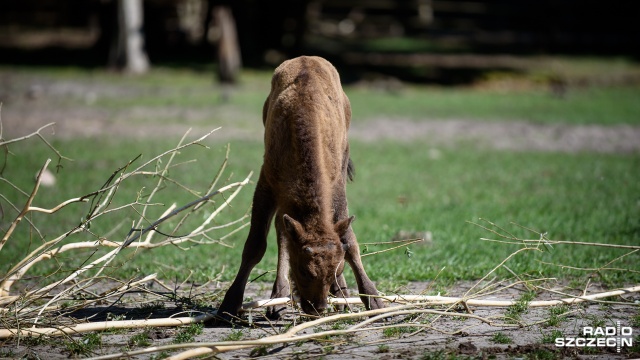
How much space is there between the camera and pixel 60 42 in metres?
34.0

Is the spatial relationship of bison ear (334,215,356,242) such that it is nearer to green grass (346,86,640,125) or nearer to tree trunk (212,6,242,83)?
green grass (346,86,640,125)

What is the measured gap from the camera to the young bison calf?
5.57 meters

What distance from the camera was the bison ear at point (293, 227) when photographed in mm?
5570

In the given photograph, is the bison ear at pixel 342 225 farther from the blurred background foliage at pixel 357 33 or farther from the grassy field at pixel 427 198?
the blurred background foliage at pixel 357 33

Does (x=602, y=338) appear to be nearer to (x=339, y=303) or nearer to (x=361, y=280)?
(x=361, y=280)

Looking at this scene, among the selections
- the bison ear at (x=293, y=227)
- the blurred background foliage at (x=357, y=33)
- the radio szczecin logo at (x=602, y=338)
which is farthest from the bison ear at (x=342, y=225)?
the blurred background foliage at (x=357, y=33)

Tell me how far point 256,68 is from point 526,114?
10.7 meters

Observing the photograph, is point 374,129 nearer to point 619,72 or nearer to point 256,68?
point 256,68

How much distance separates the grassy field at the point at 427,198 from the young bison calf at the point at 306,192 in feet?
2.89

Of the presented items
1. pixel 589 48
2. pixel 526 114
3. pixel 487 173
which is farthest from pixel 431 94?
pixel 589 48

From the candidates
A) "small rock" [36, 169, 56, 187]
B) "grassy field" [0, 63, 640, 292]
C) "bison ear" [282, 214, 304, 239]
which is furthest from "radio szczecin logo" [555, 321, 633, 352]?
"small rock" [36, 169, 56, 187]

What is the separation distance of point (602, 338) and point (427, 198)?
18.8 ft

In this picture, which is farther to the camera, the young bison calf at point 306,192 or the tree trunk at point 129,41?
the tree trunk at point 129,41

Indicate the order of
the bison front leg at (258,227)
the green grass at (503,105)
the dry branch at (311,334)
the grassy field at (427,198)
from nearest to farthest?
the dry branch at (311,334) < the bison front leg at (258,227) < the grassy field at (427,198) < the green grass at (503,105)
